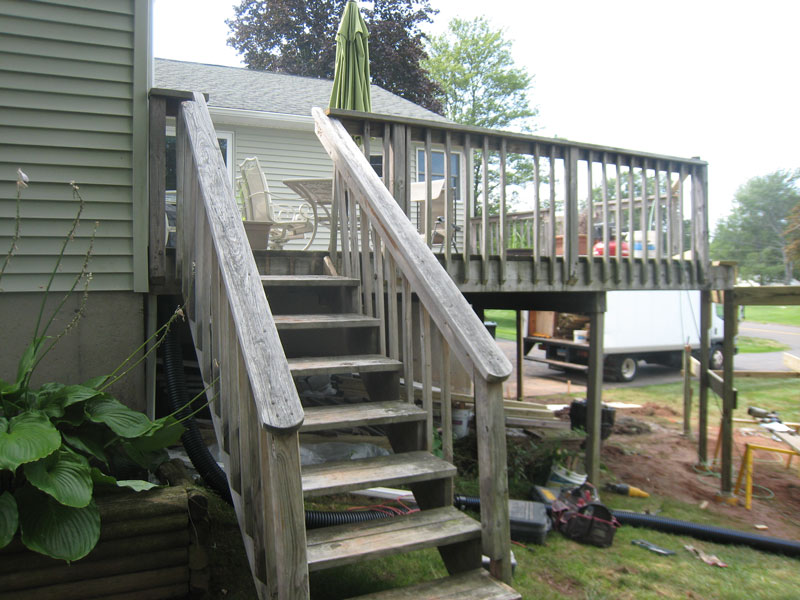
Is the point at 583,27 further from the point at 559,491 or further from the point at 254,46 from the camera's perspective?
the point at 559,491

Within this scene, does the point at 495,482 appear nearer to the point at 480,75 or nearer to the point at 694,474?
the point at 694,474

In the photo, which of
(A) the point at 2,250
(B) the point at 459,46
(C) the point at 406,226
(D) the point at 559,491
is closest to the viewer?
(C) the point at 406,226

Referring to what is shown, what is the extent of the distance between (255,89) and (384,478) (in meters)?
10.3

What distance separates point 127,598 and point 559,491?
3723 mm

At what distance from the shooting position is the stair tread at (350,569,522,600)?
6.66 ft

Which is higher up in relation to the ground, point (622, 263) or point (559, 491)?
point (622, 263)

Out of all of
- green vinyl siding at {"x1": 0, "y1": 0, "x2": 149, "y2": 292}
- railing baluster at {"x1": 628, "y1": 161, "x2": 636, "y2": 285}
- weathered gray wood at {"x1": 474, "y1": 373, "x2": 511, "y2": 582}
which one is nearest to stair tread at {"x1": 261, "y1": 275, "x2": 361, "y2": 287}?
green vinyl siding at {"x1": 0, "y1": 0, "x2": 149, "y2": 292}

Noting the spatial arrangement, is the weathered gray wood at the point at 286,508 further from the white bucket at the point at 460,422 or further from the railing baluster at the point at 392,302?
the white bucket at the point at 460,422

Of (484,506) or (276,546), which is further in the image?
(484,506)

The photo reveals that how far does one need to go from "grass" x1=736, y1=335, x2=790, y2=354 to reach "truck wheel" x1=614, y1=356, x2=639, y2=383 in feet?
22.1

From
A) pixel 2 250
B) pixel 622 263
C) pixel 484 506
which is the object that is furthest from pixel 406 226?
pixel 622 263

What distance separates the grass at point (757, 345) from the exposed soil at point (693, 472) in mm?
10576

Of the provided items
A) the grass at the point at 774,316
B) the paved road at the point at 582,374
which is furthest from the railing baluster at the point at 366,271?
the grass at the point at 774,316

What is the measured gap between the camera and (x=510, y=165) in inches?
1257
